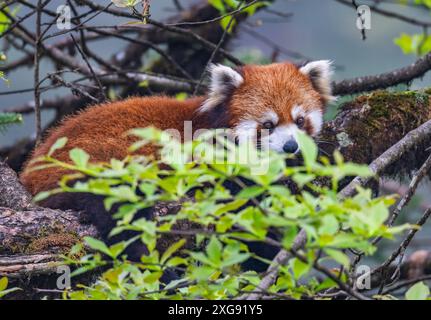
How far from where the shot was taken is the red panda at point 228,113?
4355 millimetres

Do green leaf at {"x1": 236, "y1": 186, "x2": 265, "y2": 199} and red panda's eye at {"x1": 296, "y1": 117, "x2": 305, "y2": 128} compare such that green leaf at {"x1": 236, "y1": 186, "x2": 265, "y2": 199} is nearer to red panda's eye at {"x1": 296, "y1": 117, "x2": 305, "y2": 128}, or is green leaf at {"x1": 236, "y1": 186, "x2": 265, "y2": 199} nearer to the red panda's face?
the red panda's face

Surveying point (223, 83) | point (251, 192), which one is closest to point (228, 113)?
point (223, 83)

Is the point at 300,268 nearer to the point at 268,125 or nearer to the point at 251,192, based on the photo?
the point at 251,192

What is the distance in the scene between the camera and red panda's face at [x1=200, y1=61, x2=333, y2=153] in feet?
15.1

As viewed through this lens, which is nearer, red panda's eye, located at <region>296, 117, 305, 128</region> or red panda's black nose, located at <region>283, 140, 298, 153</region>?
red panda's black nose, located at <region>283, 140, 298, 153</region>

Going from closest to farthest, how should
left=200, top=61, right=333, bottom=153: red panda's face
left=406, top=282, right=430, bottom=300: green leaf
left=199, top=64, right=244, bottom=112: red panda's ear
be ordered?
left=406, top=282, right=430, bottom=300: green leaf < left=200, top=61, right=333, bottom=153: red panda's face < left=199, top=64, right=244, bottom=112: red panda's ear

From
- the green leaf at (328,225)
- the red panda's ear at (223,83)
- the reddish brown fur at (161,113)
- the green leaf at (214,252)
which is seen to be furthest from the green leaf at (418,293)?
the red panda's ear at (223,83)

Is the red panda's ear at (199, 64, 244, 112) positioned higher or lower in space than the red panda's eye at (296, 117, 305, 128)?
higher

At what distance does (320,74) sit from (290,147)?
0.87 metres

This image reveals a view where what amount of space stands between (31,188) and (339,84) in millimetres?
2632

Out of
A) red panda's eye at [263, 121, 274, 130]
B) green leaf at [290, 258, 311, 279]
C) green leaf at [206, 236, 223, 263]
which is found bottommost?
green leaf at [290, 258, 311, 279]

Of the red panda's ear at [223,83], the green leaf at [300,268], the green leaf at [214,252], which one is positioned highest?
the red panda's ear at [223,83]

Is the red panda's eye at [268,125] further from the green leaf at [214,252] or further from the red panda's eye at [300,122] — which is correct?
the green leaf at [214,252]

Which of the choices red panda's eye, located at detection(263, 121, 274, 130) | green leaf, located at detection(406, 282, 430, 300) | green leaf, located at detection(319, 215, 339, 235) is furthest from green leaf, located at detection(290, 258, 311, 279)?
red panda's eye, located at detection(263, 121, 274, 130)
